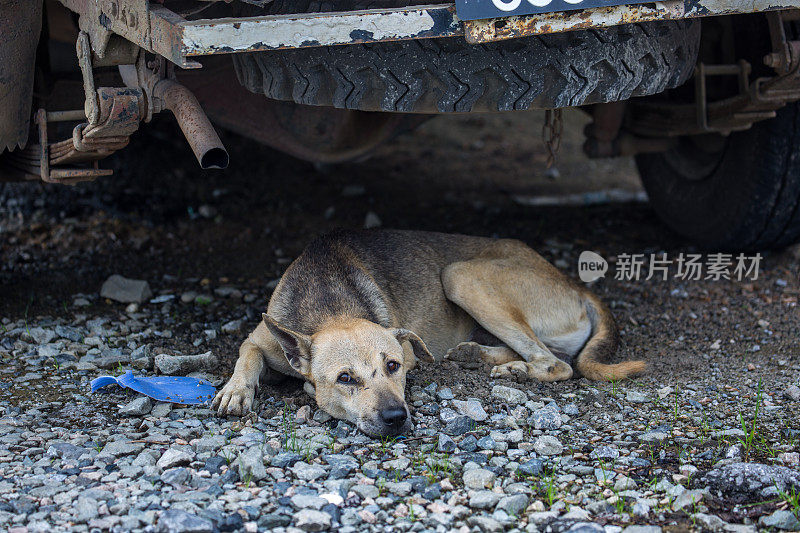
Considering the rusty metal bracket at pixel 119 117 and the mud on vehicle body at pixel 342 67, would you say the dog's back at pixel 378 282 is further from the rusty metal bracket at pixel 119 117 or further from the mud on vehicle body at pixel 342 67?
the rusty metal bracket at pixel 119 117

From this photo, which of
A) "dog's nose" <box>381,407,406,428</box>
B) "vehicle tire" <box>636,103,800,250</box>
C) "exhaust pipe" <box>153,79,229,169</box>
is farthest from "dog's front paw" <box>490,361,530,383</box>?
"vehicle tire" <box>636,103,800,250</box>

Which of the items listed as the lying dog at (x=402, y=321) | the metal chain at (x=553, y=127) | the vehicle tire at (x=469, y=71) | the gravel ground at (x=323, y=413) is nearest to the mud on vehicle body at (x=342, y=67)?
the vehicle tire at (x=469, y=71)

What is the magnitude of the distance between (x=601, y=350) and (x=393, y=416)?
1.40 metres

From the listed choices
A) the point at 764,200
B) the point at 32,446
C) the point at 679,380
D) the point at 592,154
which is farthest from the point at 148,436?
the point at 764,200

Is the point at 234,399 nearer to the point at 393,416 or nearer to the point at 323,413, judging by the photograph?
the point at 323,413

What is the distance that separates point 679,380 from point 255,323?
2.12 meters

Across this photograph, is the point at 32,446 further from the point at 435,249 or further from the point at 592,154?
the point at 592,154

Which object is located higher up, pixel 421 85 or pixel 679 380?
pixel 421 85

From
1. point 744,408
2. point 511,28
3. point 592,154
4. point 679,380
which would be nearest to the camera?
point 511,28

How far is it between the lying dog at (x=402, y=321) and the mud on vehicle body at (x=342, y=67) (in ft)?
2.27

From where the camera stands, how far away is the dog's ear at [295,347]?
3.70 metres

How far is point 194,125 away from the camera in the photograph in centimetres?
332

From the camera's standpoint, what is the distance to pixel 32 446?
3.26m

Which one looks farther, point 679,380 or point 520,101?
point 679,380
